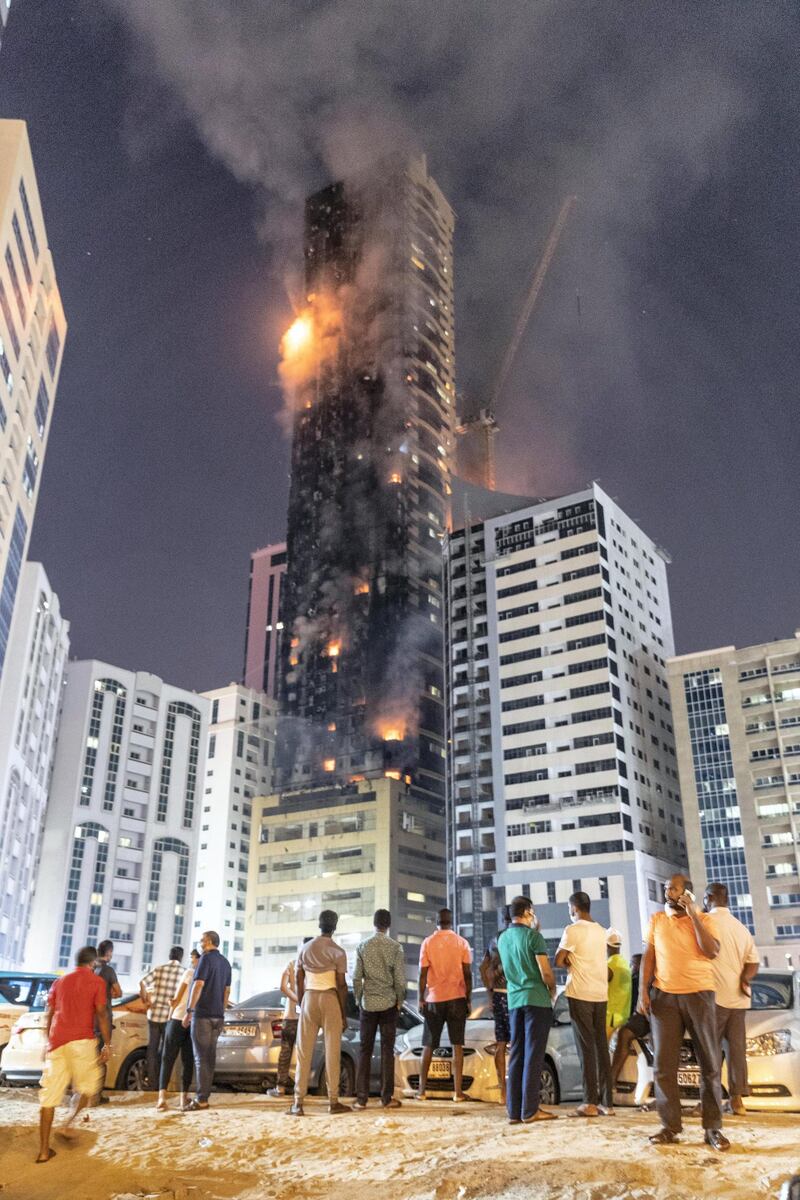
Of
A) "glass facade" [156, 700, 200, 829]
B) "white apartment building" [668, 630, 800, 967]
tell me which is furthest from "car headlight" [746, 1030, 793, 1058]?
"glass facade" [156, 700, 200, 829]

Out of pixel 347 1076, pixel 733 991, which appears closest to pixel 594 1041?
pixel 733 991

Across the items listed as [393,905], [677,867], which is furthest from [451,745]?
[677,867]

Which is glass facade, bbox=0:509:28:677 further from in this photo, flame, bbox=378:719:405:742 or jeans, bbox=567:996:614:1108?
jeans, bbox=567:996:614:1108

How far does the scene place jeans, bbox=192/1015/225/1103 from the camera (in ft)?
33.9

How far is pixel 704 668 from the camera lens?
88.2m

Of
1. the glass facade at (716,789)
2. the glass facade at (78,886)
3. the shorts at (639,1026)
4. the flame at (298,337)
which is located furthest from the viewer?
the flame at (298,337)

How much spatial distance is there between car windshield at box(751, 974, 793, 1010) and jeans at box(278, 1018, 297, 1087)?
5.47 m

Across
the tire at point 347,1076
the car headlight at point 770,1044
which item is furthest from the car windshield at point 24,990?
the car headlight at point 770,1044

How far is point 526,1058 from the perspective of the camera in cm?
823

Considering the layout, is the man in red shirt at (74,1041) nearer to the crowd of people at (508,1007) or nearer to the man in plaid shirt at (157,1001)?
the crowd of people at (508,1007)

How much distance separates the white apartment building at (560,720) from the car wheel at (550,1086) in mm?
70223

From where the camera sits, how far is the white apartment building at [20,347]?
59.1m

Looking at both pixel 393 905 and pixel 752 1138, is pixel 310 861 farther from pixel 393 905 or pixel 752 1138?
pixel 752 1138

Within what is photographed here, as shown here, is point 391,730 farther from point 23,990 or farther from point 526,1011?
point 526,1011
